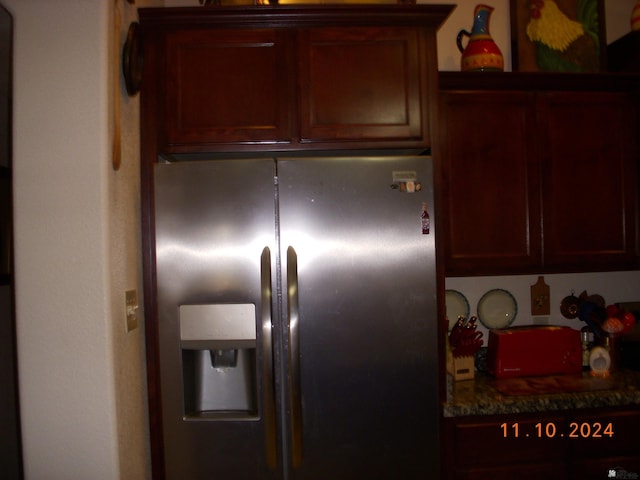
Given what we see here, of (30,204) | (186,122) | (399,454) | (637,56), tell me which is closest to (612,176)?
(637,56)

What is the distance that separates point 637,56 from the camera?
2066 millimetres

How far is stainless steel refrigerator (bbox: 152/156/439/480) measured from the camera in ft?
5.06

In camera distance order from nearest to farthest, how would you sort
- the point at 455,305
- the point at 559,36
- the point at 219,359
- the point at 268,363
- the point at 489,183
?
the point at 268,363, the point at 219,359, the point at 489,183, the point at 559,36, the point at 455,305

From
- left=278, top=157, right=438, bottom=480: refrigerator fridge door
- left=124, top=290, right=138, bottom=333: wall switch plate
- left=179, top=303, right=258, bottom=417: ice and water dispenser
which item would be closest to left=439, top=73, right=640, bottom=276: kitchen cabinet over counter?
left=278, top=157, right=438, bottom=480: refrigerator fridge door

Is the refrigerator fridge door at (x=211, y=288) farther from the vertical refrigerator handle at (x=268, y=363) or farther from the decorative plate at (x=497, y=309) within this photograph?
the decorative plate at (x=497, y=309)

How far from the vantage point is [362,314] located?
1562mm

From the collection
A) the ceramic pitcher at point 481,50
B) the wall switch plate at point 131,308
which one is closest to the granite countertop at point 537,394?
the wall switch plate at point 131,308

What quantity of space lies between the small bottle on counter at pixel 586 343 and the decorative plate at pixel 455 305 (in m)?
0.57

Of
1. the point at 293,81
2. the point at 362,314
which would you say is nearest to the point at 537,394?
the point at 362,314

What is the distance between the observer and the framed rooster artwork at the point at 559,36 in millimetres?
2162

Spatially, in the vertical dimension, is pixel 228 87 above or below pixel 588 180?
above

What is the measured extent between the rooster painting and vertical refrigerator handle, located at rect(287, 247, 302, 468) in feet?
5.57

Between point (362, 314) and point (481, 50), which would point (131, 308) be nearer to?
point (362, 314)

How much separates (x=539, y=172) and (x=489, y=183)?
0.80ft
